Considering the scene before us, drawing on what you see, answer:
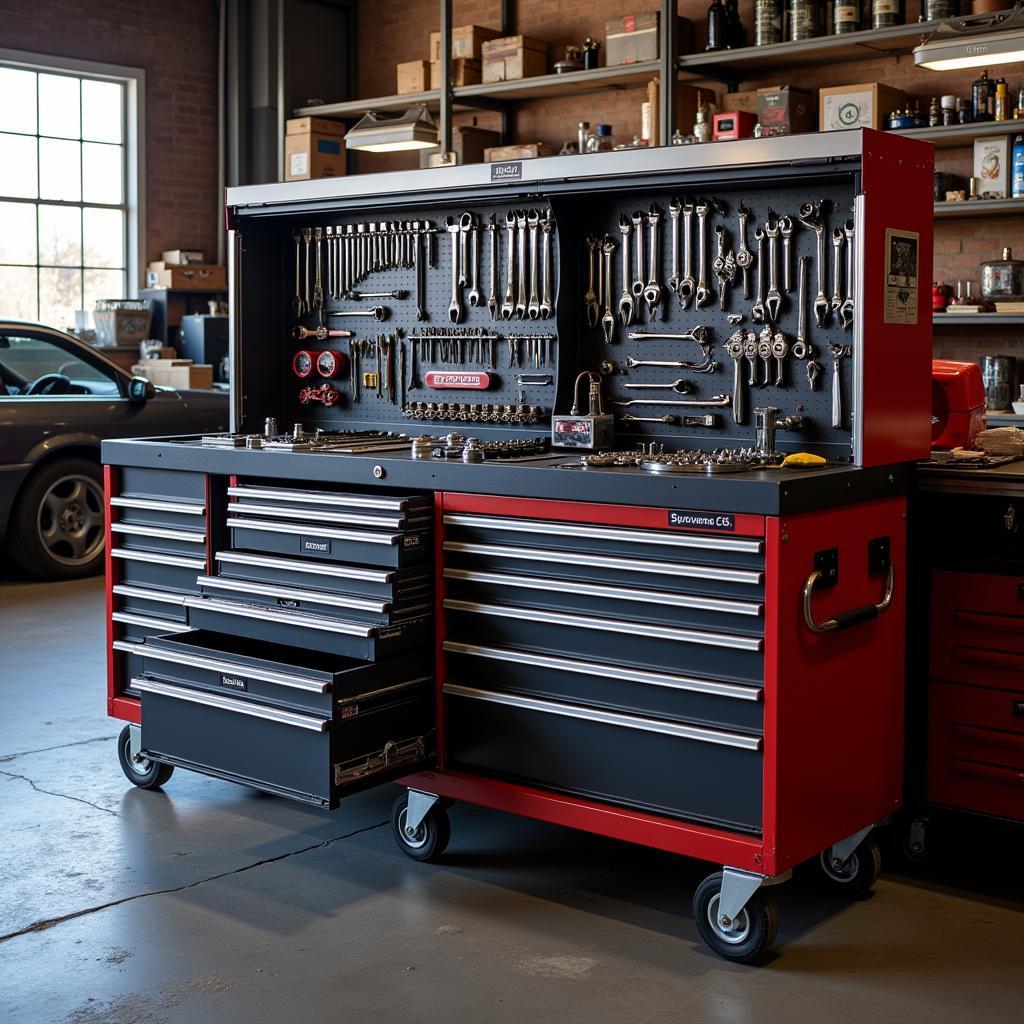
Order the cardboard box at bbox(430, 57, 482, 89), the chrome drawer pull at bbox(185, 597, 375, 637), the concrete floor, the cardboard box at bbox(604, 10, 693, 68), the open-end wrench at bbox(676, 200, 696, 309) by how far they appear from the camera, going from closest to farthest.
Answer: the concrete floor, the chrome drawer pull at bbox(185, 597, 375, 637), the open-end wrench at bbox(676, 200, 696, 309), the cardboard box at bbox(604, 10, 693, 68), the cardboard box at bbox(430, 57, 482, 89)

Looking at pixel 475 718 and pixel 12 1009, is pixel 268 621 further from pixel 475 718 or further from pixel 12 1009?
pixel 12 1009

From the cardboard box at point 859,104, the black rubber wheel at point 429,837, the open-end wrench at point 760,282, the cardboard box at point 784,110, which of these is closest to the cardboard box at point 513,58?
the cardboard box at point 784,110

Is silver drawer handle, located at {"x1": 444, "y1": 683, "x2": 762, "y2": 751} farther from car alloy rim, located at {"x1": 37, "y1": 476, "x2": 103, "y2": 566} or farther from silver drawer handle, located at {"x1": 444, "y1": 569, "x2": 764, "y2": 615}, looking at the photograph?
car alloy rim, located at {"x1": 37, "y1": 476, "x2": 103, "y2": 566}

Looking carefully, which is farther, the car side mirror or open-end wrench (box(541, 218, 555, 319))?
the car side mirror

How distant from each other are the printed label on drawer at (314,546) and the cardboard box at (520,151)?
16.9 ft

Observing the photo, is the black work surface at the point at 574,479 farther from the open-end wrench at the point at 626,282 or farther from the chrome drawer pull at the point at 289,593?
the open-end wrench at the point at 626,282

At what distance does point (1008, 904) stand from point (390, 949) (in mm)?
1243

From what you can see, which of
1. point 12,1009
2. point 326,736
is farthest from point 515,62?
point 12,1009

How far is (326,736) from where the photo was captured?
8.88ft

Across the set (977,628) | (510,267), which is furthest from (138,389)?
(977,628)

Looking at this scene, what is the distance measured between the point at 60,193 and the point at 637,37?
447 centimetres

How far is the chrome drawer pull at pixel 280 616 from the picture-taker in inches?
113

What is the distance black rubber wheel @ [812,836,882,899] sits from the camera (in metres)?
2.78

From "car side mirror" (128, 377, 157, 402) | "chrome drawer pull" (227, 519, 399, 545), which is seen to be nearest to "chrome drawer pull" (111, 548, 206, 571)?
"chrome drawer pull" (227, 519, 399, 545)
